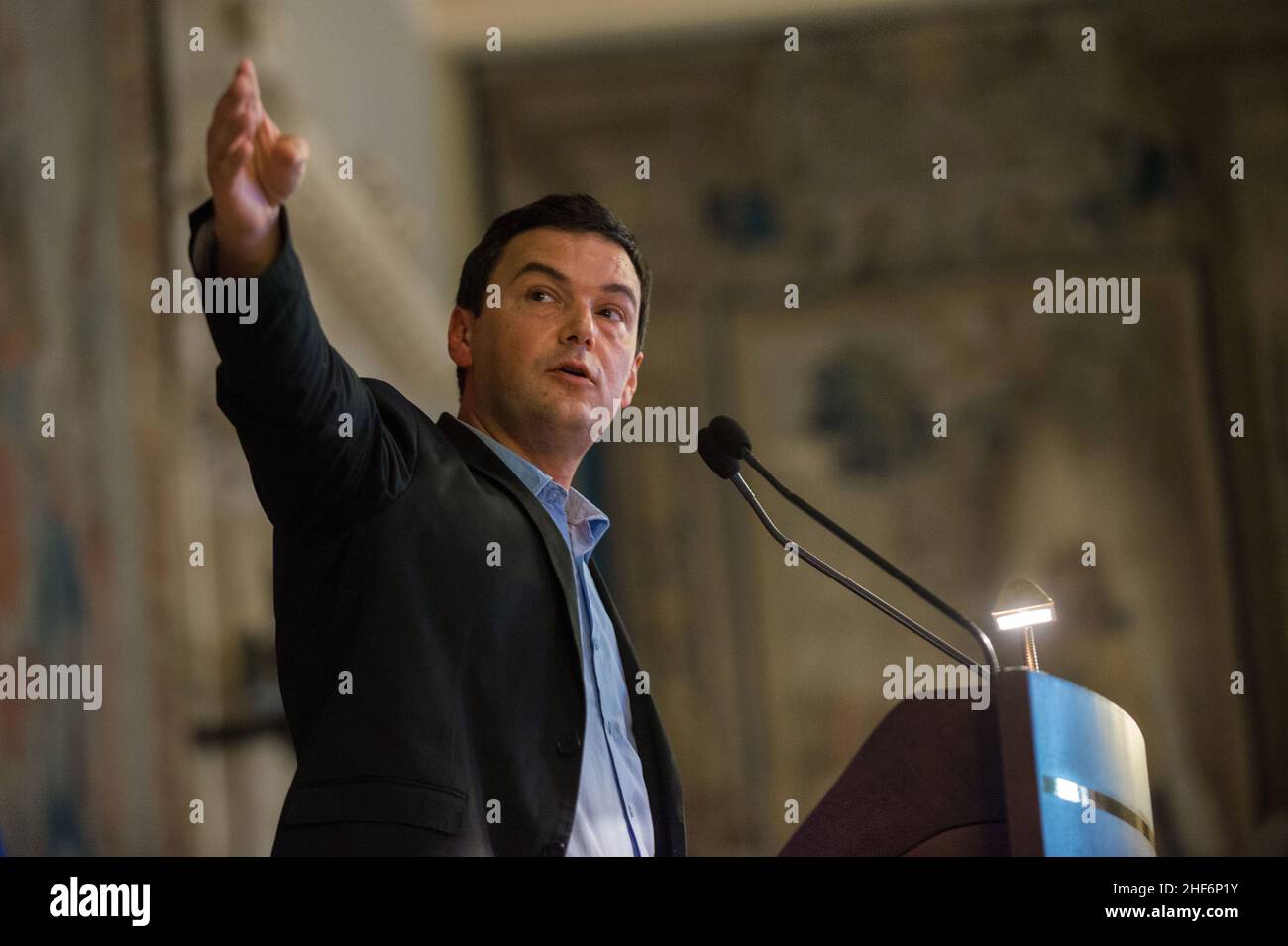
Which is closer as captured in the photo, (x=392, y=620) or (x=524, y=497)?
(x=392, y=620)

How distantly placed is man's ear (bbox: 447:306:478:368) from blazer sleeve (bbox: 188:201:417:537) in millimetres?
385

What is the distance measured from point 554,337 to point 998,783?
0.78 m

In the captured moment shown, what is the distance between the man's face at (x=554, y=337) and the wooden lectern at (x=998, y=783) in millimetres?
562

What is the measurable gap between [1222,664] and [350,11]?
231 inches

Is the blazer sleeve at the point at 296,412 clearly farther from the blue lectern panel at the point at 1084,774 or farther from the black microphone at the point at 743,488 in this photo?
the blue lectern panel at the point at 1084,774

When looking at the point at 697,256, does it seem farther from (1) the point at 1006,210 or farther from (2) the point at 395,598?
(2) the point at 395,598

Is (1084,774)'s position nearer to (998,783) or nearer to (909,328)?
(998,783)

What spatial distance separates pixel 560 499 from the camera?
7.02 ft

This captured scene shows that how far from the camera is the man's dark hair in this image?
7.21ft

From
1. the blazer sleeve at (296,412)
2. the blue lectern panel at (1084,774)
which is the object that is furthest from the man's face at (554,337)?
the blue lectern panel at (1084,774)

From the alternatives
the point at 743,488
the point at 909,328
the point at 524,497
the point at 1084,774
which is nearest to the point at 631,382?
the point at 743,488

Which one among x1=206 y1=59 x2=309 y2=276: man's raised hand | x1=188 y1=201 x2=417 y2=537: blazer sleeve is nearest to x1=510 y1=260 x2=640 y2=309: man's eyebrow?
x1=188 y1=201 x2=417 y2=537: blazer sleeve

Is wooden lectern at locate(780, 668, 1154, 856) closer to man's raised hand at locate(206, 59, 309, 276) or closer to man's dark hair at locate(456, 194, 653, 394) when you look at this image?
man's dark hair at locate(456, 194, 653, 394)

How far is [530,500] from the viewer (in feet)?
6.46
